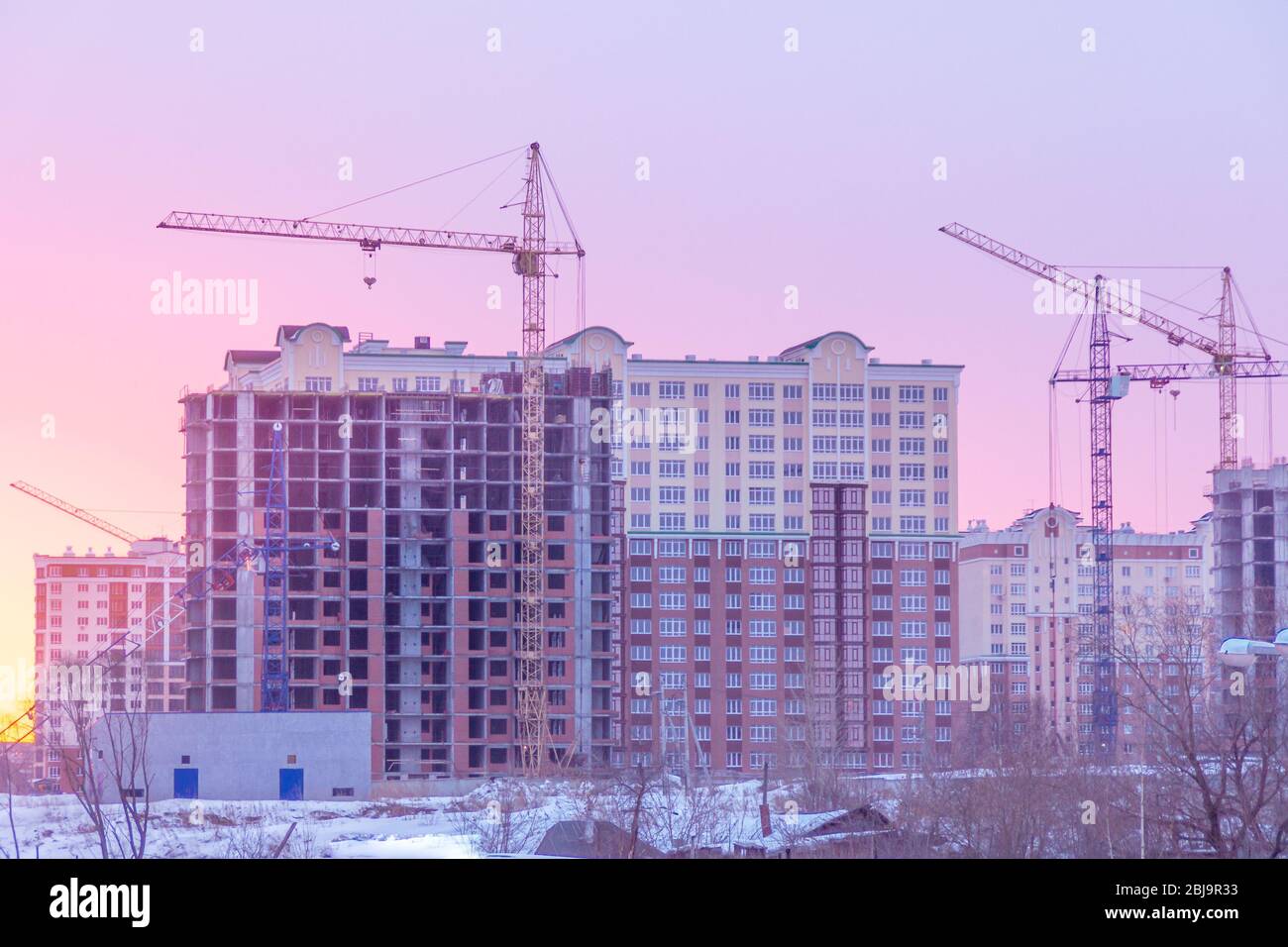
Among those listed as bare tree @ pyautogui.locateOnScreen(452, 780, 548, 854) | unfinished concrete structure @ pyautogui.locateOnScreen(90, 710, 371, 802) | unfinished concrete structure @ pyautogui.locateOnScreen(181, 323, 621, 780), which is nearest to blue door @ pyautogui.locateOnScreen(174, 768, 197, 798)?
unfinished concrete structure @ pyautogui.locateOnScreen(90, 710, 371, 802)

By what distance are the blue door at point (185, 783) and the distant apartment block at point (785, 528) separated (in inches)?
1272

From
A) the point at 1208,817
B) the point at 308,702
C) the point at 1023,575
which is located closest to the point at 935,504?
the point at 1023,575

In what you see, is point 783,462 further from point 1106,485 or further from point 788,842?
point 788,842

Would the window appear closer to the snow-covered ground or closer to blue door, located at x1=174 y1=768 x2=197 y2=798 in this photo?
the snow-covered ground

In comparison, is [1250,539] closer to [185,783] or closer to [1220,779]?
[185,783]

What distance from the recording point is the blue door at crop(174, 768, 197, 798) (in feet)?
195

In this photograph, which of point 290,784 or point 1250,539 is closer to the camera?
point 290,784

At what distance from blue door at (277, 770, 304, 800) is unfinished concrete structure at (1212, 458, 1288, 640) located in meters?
48.4

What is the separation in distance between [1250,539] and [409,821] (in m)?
53.3

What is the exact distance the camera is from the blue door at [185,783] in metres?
59.5

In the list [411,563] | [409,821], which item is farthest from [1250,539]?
[409,821]

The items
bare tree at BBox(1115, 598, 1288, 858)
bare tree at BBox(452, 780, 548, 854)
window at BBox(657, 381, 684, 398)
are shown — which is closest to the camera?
bare tree at BBox(1115, 598, 1288, 858)

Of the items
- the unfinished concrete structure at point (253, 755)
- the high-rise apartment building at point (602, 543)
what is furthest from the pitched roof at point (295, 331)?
the unfinished concrete structure at point (253, 755)

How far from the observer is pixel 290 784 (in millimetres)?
60281
